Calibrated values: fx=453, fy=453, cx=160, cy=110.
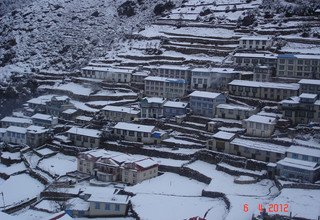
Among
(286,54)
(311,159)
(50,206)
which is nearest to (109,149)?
(50,206)

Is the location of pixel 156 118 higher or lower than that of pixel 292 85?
lower

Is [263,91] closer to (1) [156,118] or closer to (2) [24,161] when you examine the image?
(1) [156,118]

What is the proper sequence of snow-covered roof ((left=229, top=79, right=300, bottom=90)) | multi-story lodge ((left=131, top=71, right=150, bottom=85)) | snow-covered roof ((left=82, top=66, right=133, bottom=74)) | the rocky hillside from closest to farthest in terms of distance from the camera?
snow-covered roof ((left=229, top=79, right=300, bottom=90)) → multi-story lodge ((left=131, top=71, right=150, bottom=85)) → snow-covered roof ((left=82, top=66, right=133, bottom=74)) → the rocky hillside

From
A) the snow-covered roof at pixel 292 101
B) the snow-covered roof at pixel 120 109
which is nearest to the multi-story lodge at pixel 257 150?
the snow-covered roof at pixel 292 101

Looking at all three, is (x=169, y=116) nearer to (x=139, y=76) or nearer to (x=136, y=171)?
(x=139, y=76)

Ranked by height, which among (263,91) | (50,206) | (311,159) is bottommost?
(50,206)

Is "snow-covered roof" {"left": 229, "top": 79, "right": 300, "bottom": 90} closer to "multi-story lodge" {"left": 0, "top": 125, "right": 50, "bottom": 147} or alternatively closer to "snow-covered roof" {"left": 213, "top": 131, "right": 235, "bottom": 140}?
"snow-covered roof" {"left": 213, "top": 131, "right": 235, "bottom": 140}

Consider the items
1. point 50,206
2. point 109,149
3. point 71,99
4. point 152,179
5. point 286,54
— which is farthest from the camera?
point 71,99
